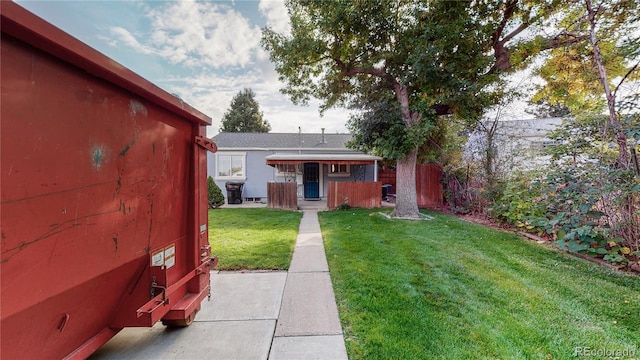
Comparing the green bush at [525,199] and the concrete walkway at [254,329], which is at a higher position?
the green bush at [525,199]

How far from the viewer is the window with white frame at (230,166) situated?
13.0 metres

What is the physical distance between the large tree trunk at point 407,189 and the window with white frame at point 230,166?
8367 mm

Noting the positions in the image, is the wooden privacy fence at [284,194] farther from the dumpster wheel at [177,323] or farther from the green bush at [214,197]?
the dumpster wheel at [177,323]

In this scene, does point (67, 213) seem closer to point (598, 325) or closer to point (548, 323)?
point (548, 323)

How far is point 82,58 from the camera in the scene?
3.98 feet

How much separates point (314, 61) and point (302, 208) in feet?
19.5

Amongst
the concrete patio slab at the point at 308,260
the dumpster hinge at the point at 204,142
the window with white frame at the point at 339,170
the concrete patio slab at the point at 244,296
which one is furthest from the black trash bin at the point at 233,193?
the dumpster hinge at the point at 204,142

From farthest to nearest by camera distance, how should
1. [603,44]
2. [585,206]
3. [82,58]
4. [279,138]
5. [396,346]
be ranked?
1. [279,138]
2. [603,44]
3. [585,206]
4. [396,346]
5. [82,58]

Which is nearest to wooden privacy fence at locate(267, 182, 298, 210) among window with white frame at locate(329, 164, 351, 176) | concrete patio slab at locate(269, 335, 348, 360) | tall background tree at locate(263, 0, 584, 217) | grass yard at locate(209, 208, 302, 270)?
grass yard at locate(209, 208, 302, 270)

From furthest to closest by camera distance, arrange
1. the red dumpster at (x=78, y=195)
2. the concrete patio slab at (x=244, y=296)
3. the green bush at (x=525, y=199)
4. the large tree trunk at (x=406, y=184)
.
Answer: the large tree trunk at (x=406, y=184)
the green bush at (x=525, y=199)
the concrete patio slab at (x=244, y=296)
the red dumpster at (x=78, y=195)

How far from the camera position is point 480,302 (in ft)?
9.68

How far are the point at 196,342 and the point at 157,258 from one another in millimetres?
1014

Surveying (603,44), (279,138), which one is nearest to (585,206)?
(603,44)

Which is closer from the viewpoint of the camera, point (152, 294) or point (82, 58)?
point (82, 58)
